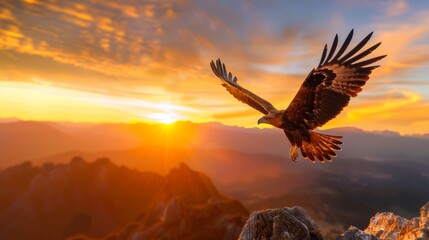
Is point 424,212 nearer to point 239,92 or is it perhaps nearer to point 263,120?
point 263,120

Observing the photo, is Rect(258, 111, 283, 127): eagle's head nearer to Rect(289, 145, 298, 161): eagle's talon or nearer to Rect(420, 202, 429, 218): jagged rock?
Rect(289, 145, 298, 161): eagle's talon

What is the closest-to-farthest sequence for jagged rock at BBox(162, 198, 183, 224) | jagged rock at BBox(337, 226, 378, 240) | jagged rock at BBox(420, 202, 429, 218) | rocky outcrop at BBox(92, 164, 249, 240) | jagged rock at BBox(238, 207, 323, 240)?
jagged rock at BBox(337, 226, 378, 240) < jagged rock at BBox(238, 207, 323, 240) < jagged rock at BBox(420, 202, 429, 218) < rocky outcrop at BBox(92, 164, 249, 240) < jagged rock at BBox(162, 198, 183, 224)

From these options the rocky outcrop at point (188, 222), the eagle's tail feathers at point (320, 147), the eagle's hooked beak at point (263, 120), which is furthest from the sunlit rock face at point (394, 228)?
the rocky outcrop at point (188, 222)

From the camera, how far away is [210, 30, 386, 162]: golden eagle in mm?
9953

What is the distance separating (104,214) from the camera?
133875 millimetres

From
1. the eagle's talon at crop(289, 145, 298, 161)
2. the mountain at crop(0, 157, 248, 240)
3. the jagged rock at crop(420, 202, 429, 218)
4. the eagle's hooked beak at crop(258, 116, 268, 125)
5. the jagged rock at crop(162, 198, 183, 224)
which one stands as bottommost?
the mountain at crop(0, 157, 248, 240)

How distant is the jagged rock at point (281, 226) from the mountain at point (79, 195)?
3689 inches

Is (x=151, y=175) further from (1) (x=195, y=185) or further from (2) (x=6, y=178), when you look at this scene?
(2) (x=6, y=178)

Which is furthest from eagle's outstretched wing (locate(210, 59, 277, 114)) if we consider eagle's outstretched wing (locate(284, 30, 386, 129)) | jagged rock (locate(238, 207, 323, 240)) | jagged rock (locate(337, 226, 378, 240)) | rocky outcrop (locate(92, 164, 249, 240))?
rocky outcrop (locate(92, 164, 249, 240))

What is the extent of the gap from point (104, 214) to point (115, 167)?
21239mm

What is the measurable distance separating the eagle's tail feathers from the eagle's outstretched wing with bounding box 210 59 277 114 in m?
1.85

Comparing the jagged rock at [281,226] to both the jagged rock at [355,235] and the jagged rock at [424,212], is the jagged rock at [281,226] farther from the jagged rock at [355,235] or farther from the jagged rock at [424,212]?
the jagged rock at [424,212]

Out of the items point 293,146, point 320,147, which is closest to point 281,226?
point 320,147

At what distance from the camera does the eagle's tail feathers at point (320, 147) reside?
11.4m
